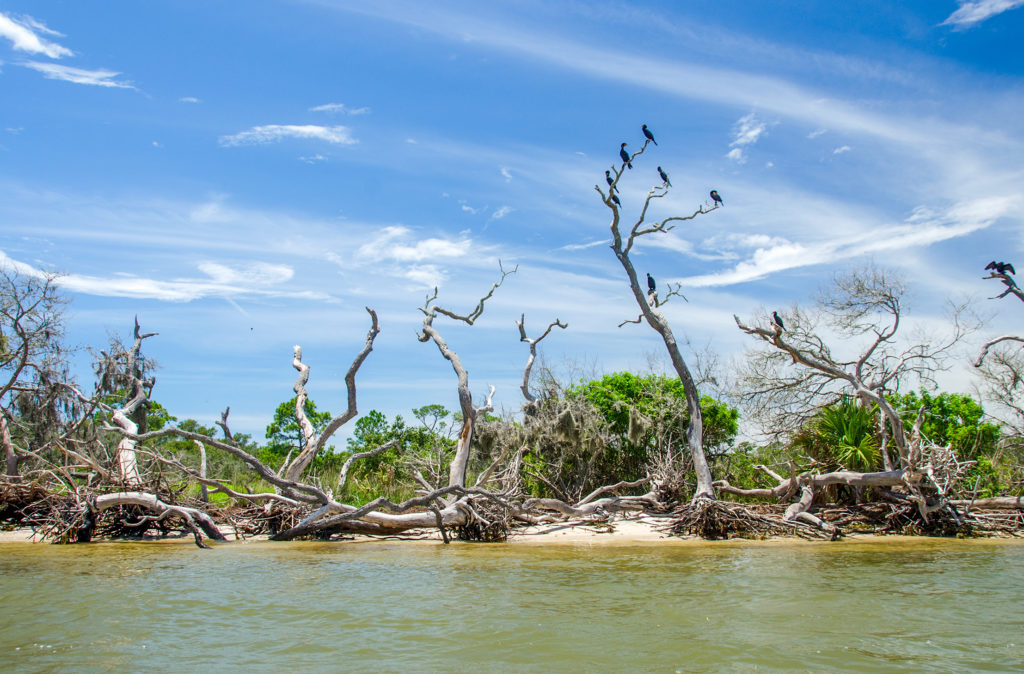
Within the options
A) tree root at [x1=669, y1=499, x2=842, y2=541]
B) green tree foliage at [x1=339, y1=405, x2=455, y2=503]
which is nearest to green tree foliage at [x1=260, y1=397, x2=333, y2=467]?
green tree foliage at [x1=339, y1=405, x2=455, y2=503]

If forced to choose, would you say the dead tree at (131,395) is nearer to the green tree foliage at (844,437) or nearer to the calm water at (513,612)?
the calm water at (513,612)

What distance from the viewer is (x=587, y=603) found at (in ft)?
27.1

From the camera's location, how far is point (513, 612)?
7734mm

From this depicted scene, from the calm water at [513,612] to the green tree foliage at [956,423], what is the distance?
244 inches

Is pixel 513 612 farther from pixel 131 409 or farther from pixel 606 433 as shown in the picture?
pixel 131 409

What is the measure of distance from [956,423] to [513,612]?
1518cm

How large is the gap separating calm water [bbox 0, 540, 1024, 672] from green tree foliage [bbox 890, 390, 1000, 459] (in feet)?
20.3

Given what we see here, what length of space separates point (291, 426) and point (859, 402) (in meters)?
19.0

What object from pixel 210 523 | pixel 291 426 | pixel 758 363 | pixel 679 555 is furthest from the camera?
pixel 291 426

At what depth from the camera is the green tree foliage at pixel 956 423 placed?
17844 mm

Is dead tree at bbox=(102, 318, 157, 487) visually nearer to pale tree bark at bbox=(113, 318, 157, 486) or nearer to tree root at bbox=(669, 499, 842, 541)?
pale tree bark at bbox=(113, 318, 157, 486)

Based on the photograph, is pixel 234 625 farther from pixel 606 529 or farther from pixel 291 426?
pixel 291 426

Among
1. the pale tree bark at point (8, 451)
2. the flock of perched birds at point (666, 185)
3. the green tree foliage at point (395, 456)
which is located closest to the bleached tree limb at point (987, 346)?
the flock of perched birds at point (666, 185)

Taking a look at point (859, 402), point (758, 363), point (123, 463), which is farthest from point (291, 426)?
point (859, 402)
